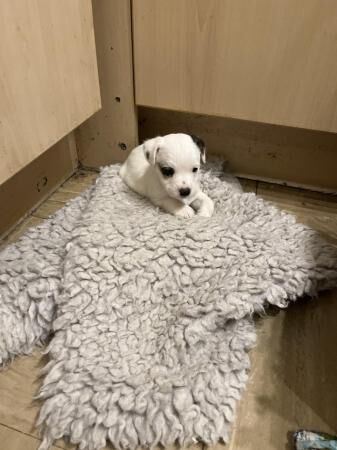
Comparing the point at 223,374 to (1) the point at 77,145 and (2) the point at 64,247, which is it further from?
(1) the point at 77,145

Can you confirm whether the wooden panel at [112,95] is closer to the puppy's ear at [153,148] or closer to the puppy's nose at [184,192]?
the puppy's ear at [153,148]

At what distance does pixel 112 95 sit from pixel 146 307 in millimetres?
909

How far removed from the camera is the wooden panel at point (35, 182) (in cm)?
140

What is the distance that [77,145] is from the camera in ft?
5.77

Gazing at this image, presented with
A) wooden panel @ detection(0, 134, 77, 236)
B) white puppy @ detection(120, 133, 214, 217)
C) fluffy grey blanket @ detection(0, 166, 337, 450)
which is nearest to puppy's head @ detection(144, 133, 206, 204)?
white puppy @ detection(120, 133, 214, 217)

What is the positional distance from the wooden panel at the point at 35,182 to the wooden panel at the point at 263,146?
38 cm

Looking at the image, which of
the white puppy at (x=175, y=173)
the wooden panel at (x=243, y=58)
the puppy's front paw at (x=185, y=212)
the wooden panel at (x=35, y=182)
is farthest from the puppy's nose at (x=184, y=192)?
the wooden panel at (x=35, y=182)

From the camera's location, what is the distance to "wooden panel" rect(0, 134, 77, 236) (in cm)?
140

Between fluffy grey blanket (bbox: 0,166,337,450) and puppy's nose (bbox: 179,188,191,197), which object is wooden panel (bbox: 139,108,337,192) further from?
puppy's nose (bbox: 179,188,191,197)

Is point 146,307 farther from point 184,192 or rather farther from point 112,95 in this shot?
point 112,95

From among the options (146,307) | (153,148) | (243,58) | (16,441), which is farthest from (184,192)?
(16,441)

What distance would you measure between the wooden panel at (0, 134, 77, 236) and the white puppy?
425 millimetres

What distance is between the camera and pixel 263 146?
167 centimetres

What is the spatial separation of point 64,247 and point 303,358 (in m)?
0.79
